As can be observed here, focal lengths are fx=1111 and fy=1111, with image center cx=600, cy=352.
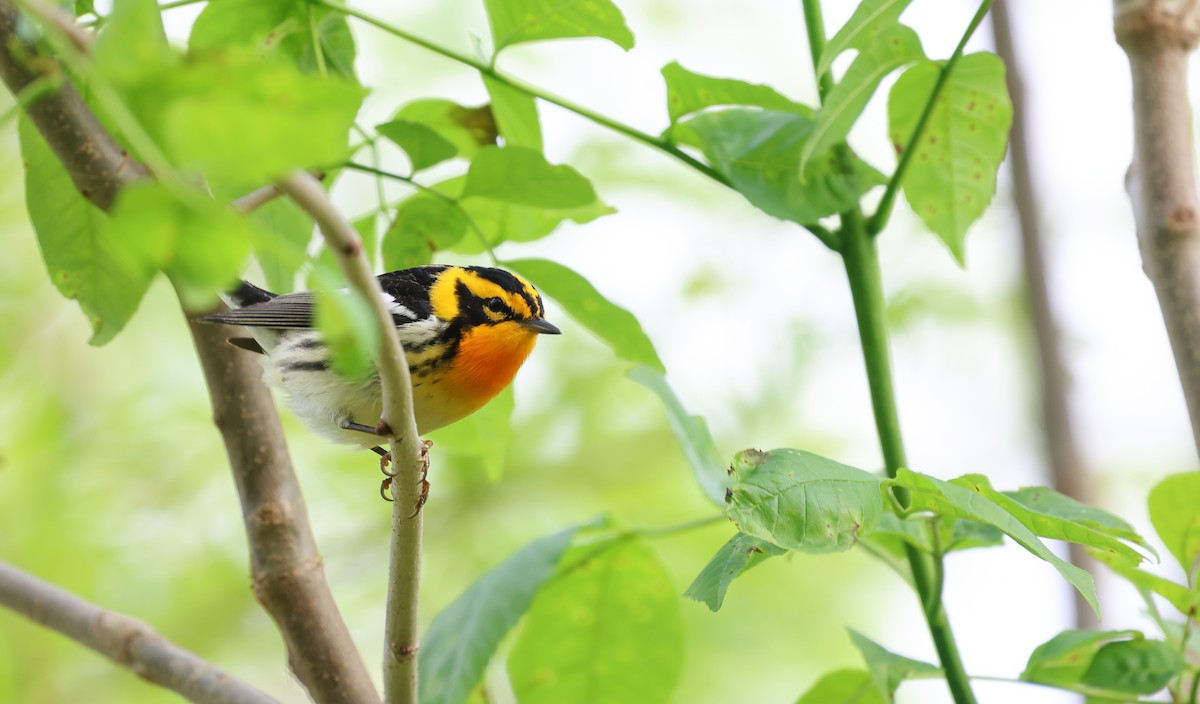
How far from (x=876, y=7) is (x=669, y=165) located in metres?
3.94

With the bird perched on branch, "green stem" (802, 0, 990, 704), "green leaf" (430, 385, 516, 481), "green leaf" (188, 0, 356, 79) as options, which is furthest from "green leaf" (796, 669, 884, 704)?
"green leaf" (188, 0, 356, 79)

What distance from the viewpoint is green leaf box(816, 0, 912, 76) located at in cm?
158

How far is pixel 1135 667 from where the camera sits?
1832mm

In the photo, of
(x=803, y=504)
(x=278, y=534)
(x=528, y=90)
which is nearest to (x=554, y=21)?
(x=528, y=90)

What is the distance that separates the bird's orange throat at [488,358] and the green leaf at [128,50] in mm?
1870

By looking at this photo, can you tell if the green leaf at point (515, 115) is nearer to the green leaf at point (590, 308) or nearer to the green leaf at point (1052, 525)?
the green leaf at point (590, 308)

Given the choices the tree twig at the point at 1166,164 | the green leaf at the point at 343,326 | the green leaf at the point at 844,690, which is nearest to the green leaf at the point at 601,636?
the green leaf at the point at 844,690

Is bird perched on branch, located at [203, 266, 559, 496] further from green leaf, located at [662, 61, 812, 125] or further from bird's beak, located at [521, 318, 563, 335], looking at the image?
green leaf, located at [662, 61, 812, 125]

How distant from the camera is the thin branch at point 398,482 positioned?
0.97 metres

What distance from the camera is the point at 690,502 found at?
4.72 metres

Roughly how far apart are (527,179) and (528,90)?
158 mm

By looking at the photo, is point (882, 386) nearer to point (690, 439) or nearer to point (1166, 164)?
point (690, 439)

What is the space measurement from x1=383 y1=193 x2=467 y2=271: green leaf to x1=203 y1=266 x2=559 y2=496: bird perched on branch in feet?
1.09

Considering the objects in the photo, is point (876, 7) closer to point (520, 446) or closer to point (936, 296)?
point (520, 446)
